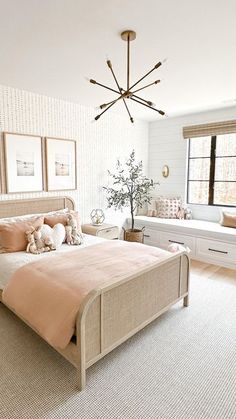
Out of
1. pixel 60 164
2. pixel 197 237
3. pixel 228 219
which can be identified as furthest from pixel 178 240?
pixel 60 164

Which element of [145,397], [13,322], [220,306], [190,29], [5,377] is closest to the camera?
[145,397]

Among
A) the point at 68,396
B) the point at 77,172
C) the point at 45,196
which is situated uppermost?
the point at 77,172

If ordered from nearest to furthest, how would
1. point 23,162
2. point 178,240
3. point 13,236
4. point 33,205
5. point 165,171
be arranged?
point 13,236
point 23,162
point 33,205
point 178,240
point 165,171

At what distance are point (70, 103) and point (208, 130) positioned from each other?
2437 millimetres

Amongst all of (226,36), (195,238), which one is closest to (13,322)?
(195,238)

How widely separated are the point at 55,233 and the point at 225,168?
3.25m

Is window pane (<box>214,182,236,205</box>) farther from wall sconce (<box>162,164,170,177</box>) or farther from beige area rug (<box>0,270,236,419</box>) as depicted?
beige area rug (<box>0,270,236,419</box>)

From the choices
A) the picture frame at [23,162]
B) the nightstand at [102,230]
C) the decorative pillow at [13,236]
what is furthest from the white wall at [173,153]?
the decorative pillow at [13,236]

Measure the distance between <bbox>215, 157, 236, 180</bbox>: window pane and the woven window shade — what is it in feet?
1.62

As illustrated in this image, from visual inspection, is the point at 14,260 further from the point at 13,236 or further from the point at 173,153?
the point at 173,153

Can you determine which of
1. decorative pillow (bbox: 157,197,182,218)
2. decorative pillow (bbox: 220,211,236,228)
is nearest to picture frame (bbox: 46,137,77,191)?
decorative pillow (bbox: 157,197,182,218)

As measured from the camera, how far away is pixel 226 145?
14.9 ft

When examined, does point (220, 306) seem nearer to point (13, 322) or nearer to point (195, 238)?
point (195, 238)

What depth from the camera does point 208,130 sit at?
4.53m
